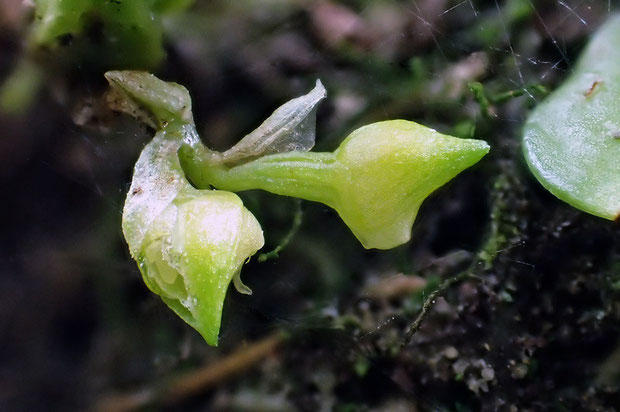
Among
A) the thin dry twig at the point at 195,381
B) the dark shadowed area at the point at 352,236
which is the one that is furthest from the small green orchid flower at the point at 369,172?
the thin dry twig at the point at 195,381

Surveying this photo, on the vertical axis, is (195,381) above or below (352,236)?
below

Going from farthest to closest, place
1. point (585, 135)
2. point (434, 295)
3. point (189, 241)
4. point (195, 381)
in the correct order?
1. point (195, 381)
2. point (434, 295)
3. point (585, 135)
4. point (189, 241)

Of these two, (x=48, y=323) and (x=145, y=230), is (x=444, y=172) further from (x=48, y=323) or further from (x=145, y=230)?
(x=48, y=323)

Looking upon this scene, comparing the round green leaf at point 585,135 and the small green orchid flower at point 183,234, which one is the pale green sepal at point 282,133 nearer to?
the small green orchid flower at point 183,234

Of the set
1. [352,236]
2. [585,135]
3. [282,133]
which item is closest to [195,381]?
[352,236]

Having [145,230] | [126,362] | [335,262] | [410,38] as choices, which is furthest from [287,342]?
[410,38]

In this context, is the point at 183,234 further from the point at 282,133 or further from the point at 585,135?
the point at 585,135

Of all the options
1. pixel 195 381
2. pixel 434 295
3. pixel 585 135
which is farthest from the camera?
pixel 195 381
